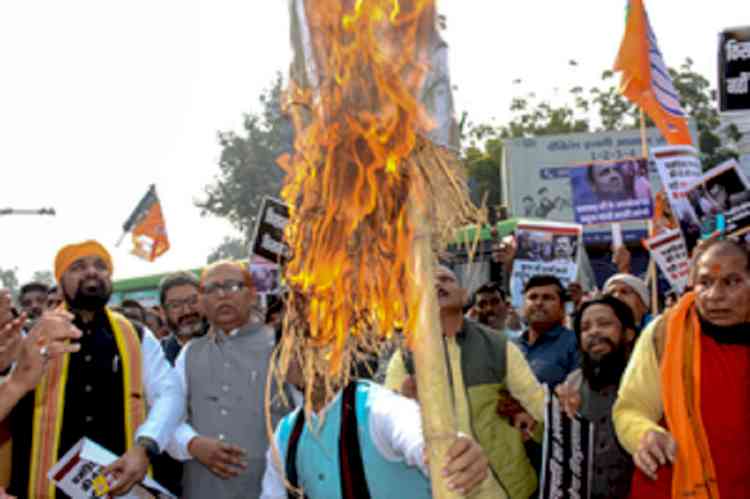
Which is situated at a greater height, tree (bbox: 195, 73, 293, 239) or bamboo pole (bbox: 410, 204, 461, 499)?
tree (bbox: 195, 73, 293, 239)

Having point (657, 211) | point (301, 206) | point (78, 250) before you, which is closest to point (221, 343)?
point (78, 250)

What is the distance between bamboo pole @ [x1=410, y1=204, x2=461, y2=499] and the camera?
2.06 metres

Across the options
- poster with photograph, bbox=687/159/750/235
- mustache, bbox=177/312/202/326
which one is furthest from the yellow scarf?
poster with photograph, bbox=687/159/750/235

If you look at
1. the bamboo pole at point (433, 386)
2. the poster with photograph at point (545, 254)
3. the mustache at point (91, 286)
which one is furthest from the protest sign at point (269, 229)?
the bamboo pole at point (433, 386)

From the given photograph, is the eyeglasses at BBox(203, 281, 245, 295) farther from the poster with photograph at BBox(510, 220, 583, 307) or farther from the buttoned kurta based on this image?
the poster with photograph at BBox(510, 220, 583, 307)

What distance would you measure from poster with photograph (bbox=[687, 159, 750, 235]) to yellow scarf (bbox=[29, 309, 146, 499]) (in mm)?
3966

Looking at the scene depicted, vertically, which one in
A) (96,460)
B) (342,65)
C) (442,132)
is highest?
(342,65)

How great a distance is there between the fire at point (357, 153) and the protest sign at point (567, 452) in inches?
70.9

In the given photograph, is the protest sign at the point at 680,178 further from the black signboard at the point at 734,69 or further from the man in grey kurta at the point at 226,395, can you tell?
the man in grey kurta at the point at 226,395

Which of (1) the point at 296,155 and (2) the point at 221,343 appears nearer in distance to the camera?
(1) the point at 296,155

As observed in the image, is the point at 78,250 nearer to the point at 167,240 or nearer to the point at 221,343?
the point at 221,343

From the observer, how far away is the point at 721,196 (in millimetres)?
6547

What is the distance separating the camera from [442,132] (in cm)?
217

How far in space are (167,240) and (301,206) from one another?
14.0m
